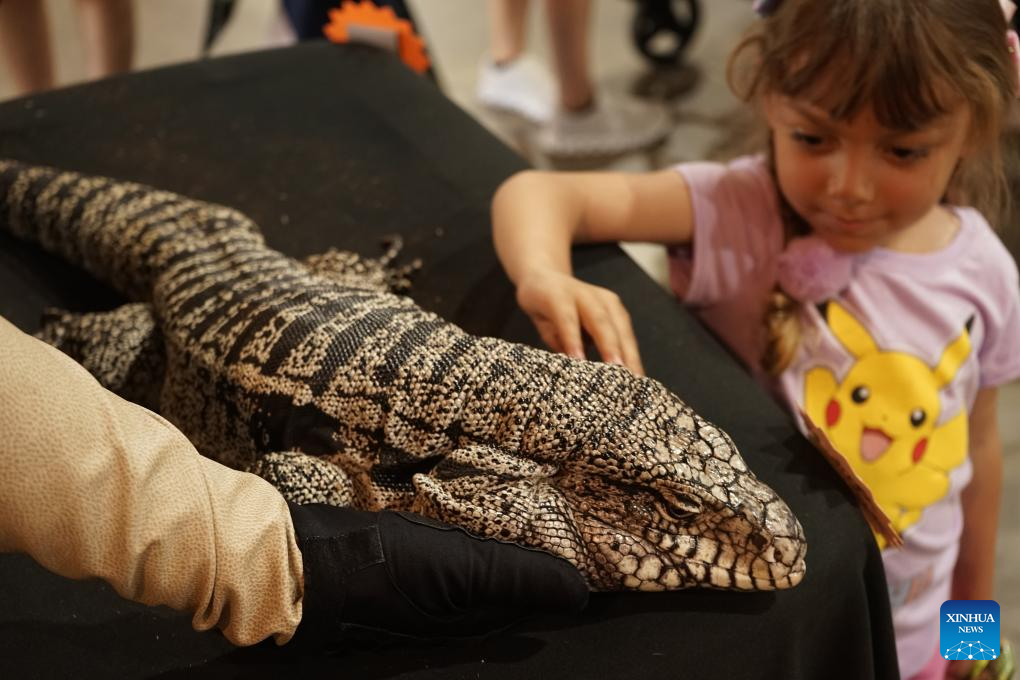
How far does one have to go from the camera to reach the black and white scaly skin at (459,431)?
1079 millimetres

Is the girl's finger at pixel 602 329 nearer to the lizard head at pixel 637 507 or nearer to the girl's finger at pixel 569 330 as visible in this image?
the girl's finger at pixel 569 330

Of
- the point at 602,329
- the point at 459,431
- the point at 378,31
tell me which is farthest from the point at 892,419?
the point at 378,31

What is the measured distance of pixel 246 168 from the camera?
1.86 meters

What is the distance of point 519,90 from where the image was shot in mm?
3297

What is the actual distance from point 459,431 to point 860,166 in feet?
2.05

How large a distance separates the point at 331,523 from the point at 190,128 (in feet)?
3.91

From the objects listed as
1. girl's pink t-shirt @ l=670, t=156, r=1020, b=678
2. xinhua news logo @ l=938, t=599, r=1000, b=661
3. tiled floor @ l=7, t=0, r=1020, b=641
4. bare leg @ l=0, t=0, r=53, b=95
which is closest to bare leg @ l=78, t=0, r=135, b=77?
bare leg @ l=0, t=0, r=53, b=95

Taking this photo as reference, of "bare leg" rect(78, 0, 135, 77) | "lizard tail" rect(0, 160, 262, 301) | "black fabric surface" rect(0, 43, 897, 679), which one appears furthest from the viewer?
"bare leg" rect(78, 0, 135, 77)

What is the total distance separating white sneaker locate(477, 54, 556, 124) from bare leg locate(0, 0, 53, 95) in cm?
129

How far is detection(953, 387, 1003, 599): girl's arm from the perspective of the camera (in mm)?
1561

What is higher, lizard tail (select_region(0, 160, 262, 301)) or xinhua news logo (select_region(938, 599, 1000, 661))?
lizard tail (select_region(0, 160, 262, 301))

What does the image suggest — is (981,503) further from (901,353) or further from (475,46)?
(475,46)

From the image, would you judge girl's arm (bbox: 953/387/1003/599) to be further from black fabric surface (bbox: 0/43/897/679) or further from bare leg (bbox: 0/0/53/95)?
bare leg (bbox: 0/0/53/95)

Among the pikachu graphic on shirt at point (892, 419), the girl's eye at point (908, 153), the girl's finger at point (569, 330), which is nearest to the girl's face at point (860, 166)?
the girl's eye at point (908, 153)
